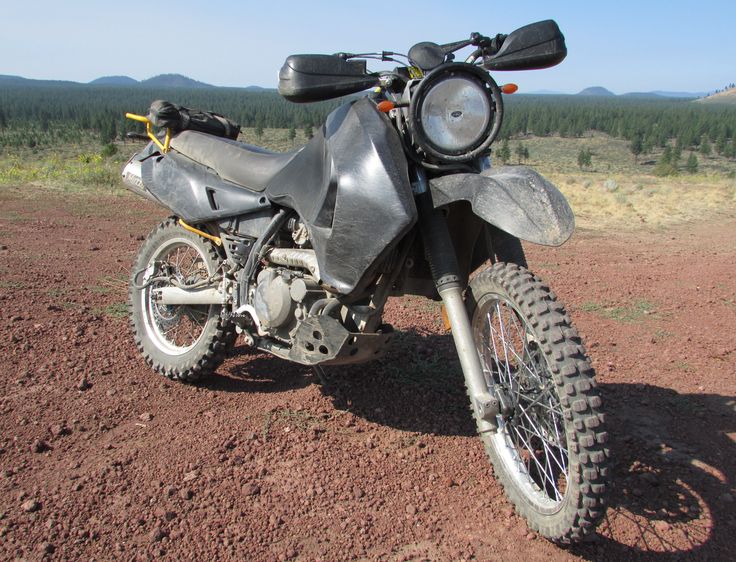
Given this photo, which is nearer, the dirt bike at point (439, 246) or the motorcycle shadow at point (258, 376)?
the dirt bike at point (439, 246)

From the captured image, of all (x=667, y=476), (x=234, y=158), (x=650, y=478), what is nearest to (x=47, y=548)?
(x=234, y=158)

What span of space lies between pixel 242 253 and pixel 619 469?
2.31m

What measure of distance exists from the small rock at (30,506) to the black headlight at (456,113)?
2.27 metres

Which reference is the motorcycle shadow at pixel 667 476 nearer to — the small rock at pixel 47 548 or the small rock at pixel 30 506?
the small rock at pixel 47 548

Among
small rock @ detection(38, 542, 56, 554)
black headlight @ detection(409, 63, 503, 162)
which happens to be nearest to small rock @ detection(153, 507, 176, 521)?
small rock @ detection(38, 542, 56, 554)

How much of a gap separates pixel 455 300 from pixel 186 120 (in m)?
2.53

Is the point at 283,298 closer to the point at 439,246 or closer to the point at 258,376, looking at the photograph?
the point at 439,246

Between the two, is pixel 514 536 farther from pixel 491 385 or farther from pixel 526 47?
pixel 526 47

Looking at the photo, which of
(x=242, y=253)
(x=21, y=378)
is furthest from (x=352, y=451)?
(x=21, y=378)

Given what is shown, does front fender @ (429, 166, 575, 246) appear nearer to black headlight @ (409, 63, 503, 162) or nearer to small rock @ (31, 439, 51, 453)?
black headlight @ (409, 63, 503, 162)

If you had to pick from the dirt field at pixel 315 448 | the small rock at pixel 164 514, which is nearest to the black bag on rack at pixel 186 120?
the dirt field at pixel 315 448

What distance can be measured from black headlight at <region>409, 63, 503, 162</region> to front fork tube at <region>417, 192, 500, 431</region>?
262 millimetres

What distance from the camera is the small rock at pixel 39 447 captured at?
11.0ft

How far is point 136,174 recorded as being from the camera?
4.64 m
